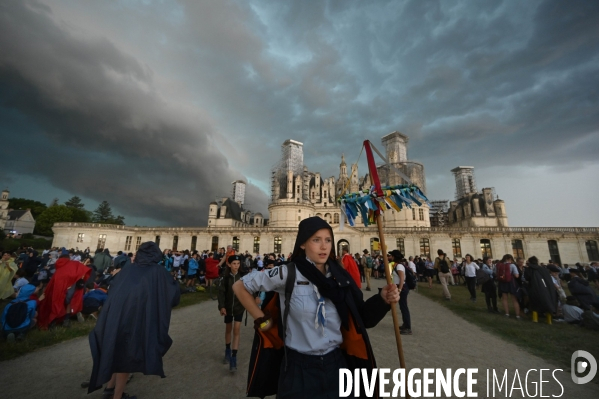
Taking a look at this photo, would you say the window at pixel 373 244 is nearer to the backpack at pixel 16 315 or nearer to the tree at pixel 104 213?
the backpack at pixel 16 315

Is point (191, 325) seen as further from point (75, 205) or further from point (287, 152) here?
point (75, 205)

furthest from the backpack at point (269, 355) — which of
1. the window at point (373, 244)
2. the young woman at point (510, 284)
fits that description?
the window at point (373, 244)

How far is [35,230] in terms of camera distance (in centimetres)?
5772

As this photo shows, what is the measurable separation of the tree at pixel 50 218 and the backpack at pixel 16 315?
69.2 meters

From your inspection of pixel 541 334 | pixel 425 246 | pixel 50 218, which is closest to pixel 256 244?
pixel 425 246

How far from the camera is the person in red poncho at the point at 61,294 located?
606cm

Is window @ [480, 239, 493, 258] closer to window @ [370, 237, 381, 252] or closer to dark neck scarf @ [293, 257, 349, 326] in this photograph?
window @ [370, 237, 381, 252]

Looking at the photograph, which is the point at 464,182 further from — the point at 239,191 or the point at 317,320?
the point at 317,320

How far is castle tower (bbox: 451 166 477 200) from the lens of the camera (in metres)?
57.4

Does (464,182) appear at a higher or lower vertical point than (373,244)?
higher

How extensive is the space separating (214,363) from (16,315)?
4.69m

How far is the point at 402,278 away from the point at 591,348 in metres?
4.04

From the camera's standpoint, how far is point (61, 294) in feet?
20.2

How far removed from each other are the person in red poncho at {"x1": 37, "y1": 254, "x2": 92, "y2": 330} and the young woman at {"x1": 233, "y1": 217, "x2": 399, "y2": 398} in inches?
277
